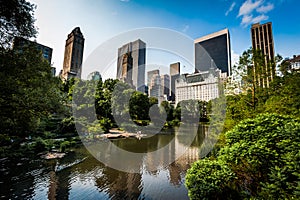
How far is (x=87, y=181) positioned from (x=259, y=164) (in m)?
5.90

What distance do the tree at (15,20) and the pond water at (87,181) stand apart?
480 centimetres

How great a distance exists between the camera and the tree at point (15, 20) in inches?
169

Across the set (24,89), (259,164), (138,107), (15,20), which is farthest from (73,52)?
(259,164)

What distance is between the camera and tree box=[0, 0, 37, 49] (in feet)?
14.1

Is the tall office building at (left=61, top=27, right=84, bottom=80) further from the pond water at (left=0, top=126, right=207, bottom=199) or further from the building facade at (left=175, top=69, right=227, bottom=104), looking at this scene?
the pond water at (left=0, top=126, right=207, bottom=199)

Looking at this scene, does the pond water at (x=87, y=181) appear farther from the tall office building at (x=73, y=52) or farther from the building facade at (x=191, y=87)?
the building facade at (x=191, y=87)

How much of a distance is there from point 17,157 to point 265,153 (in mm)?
11467

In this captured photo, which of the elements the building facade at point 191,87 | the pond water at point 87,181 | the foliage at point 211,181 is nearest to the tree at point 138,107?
the pond water at point 87,181

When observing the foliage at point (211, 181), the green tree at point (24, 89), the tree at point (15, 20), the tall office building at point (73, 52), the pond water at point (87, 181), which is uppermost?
the tall office building at point (73, 52)

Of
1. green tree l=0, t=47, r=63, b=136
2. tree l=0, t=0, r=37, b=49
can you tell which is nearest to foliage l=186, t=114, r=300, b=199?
green tree l=0, t=47, r=63, b=136

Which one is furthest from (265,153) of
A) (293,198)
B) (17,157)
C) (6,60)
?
(17,157)

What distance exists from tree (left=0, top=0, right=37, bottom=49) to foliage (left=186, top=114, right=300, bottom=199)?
638 centimetres

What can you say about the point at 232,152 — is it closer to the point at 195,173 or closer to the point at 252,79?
the point at 195,173

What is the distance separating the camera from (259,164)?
9.88ft
